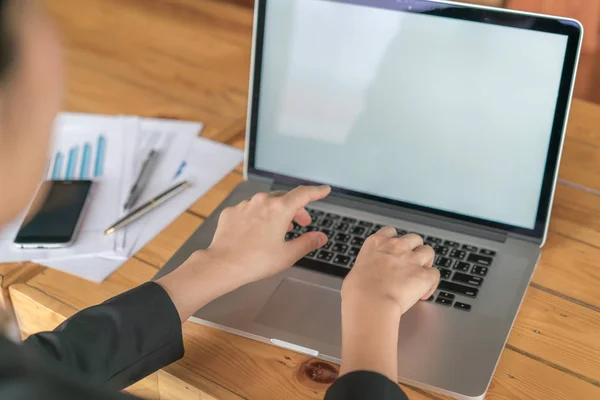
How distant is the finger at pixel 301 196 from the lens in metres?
0.89

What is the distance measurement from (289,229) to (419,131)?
215 mm

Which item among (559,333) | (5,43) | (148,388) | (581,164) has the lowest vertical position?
(148,388)

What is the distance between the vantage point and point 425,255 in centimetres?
82

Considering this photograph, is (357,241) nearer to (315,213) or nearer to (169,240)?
(315,213)

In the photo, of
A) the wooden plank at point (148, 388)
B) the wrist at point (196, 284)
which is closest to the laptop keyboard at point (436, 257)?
the wrist at point (196, 284)

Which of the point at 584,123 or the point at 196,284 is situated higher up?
the point at 584,123

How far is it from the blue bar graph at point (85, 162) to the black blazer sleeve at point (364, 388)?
2.00 ft

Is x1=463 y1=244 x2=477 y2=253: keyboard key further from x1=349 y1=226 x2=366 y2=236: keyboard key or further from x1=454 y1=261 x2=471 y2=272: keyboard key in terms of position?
x1=349 y1=226 x2=366 y2=236: keyboard key

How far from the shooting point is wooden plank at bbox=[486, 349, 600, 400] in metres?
0.74

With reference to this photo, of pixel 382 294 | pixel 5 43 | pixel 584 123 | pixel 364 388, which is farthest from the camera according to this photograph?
pixel 584 123

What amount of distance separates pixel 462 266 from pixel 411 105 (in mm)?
219

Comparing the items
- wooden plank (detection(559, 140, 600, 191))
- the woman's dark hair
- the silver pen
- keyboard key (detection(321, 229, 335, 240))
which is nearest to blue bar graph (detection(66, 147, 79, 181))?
the silver pen

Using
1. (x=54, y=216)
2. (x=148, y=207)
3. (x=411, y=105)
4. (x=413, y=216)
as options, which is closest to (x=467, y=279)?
(x=413, y=216)

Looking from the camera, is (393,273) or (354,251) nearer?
(393,273)
